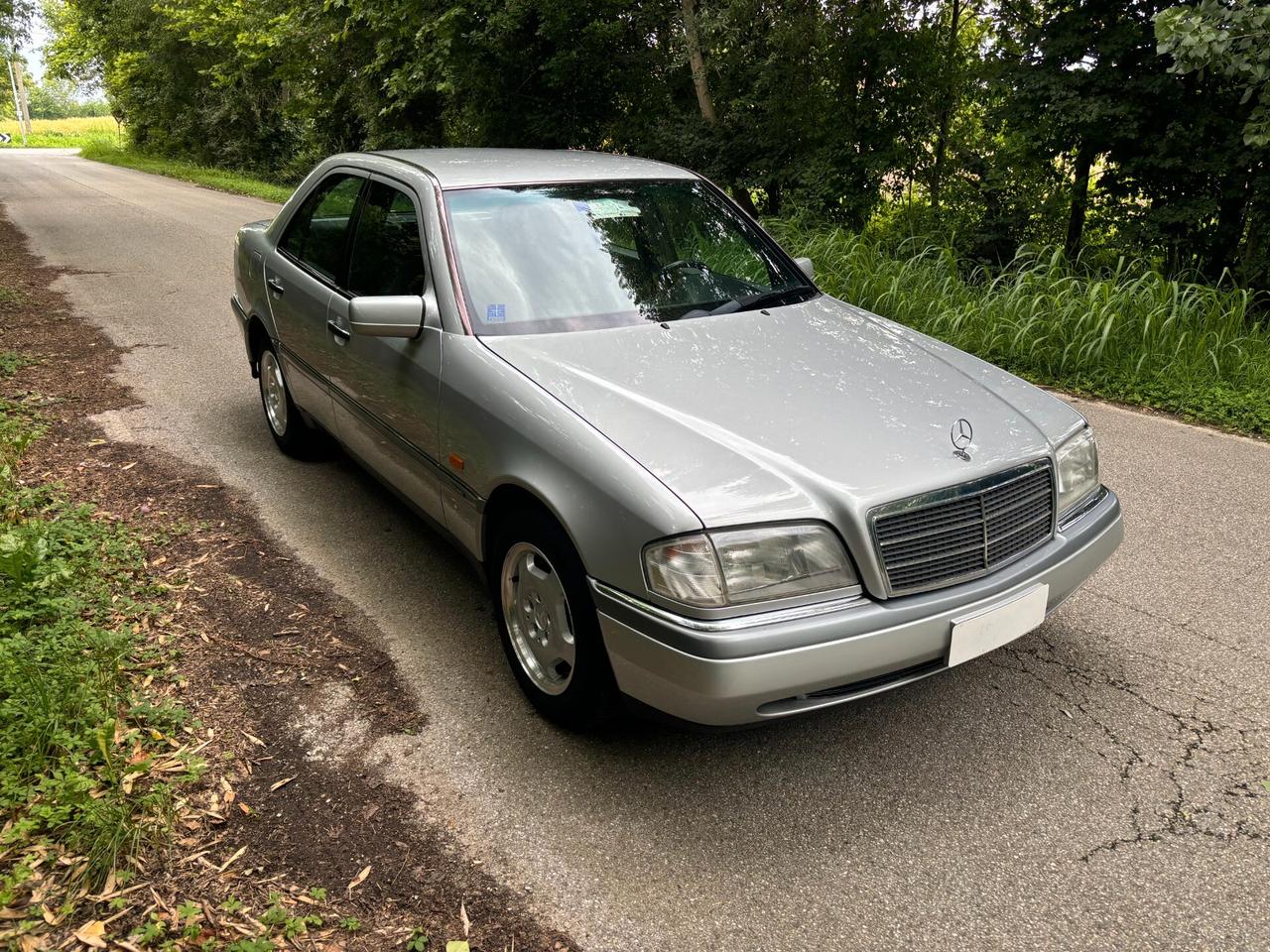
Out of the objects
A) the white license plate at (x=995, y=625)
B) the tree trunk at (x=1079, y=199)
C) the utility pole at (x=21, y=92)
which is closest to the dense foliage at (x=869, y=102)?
the tree trunk at (x=1079, y=199)

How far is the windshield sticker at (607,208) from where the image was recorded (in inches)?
151

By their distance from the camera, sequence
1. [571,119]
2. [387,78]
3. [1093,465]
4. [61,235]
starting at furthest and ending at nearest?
1. [387,78]
2. [571,119]
3. [61,235]
4. [1093,465]

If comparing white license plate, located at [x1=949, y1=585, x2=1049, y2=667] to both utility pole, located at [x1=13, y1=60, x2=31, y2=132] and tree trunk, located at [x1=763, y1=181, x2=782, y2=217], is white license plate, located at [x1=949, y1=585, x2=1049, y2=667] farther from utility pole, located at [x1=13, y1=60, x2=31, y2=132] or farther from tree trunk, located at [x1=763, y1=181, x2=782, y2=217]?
utility pole, located at [x1=13, y1=60, x2=31, y2=132]

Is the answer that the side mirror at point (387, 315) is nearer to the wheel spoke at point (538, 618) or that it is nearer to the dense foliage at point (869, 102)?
the wheel spoke at point (538, 618)

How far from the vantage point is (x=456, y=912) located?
7.80 ft

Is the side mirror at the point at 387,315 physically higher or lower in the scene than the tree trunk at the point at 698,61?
lower

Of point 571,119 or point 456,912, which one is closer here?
point 456,912

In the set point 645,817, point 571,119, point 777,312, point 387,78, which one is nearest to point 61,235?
point 387,78

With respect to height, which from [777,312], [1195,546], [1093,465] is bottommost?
[1195,546]

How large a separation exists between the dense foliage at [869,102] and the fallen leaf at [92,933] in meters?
7.78

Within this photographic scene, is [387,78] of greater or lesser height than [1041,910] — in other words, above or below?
above

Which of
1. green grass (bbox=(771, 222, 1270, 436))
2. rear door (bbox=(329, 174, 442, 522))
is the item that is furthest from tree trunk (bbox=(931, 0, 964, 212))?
rear door (bbox=(329, 174, 442, 522))

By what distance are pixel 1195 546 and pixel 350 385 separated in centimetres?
374

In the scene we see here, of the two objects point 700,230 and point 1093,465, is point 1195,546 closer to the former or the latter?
point 1093,465
